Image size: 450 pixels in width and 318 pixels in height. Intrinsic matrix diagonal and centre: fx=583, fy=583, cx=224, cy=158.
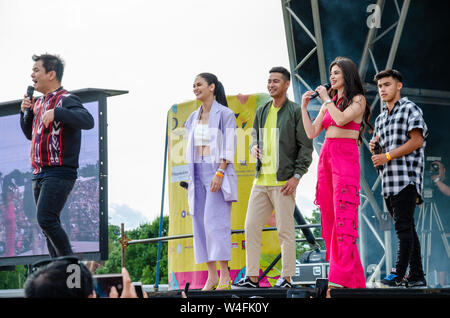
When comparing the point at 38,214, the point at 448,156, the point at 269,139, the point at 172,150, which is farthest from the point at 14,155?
the point at 448,156

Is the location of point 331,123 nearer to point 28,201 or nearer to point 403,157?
point 403,157

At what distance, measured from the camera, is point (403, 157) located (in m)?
4.38

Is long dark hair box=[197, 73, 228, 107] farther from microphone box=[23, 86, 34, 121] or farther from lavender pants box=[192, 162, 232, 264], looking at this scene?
microphone box=[23, 86, 34, 121]

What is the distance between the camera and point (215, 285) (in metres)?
4.82

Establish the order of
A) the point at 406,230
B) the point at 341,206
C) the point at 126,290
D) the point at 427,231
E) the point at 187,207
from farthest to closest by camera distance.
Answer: the point at 187,207, the point at 427,231, the point at 406,230, the point at 341,206, the point at 126,290

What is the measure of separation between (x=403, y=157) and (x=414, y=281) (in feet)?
3.00

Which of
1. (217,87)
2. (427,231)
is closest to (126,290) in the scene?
(217,87)

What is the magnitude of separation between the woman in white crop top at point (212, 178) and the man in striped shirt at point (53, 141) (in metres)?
0.99

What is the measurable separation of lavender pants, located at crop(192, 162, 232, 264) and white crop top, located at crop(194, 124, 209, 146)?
0.18m

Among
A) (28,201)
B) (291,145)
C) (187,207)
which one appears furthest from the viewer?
(187,207)

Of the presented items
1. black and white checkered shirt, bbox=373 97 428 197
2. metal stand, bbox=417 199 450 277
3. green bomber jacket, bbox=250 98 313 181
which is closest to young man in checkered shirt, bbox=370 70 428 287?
black and white checkered shirt, bbox=373 97 428 197

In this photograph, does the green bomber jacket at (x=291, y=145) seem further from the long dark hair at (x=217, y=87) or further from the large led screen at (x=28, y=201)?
the large led screen at (x=28, y=201)

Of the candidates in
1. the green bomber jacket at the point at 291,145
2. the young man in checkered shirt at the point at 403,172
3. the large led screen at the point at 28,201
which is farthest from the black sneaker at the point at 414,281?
the large led screen at the point at 28,201
